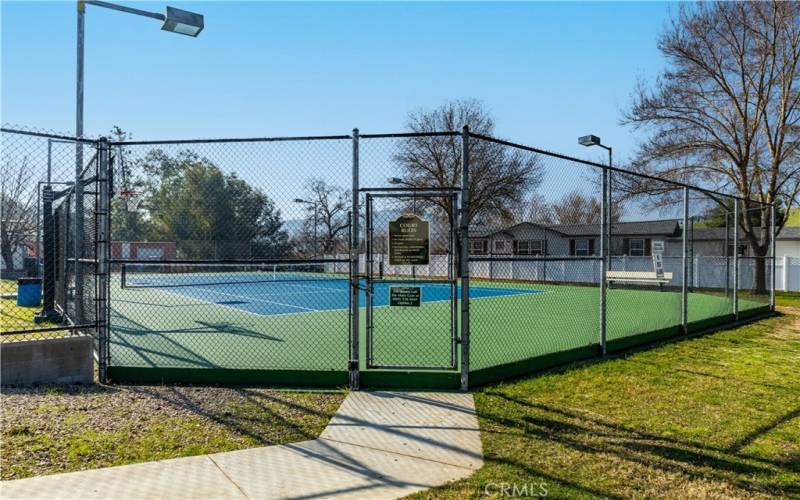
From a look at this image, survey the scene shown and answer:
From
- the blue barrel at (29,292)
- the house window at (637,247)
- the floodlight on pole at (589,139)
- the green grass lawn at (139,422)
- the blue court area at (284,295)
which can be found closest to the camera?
the green grass lawn at (139,422)

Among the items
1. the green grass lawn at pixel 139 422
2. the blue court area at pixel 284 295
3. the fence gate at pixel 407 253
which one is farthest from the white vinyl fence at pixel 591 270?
the green grass lawn at pixel 139 422

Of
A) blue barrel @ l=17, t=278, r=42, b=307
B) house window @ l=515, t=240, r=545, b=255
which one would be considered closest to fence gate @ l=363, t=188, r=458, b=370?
house window @ l=515, t=240, r=545, b=255

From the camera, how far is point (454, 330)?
615 centimetres

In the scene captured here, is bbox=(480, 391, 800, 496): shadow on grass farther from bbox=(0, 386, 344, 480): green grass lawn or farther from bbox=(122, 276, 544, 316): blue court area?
bbox=(122, 276, 544, 316): blue court area

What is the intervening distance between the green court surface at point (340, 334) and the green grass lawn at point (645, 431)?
2.67ft

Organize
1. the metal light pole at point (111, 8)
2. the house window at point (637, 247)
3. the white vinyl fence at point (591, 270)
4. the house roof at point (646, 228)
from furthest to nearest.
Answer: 1. the house window at point (637, 247)
2. the house roof at point (646, 228)
3. the metal light pole at point (111, 8)
4. the white vinyl fence at point (591, 270)

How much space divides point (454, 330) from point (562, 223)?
161 inches

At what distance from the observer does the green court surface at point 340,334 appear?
23.0 feet

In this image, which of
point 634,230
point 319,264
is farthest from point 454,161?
point 319,264

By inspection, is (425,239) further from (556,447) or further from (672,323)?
(672,323)

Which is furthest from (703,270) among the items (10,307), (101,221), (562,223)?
(10,307)

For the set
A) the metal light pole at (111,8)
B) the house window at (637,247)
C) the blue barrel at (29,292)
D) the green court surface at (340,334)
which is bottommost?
the green court surface at (340,334)

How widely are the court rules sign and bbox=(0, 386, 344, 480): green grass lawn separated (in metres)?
1.68

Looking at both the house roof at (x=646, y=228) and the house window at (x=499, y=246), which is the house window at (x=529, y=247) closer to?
the house window at (x=499, y=246)
